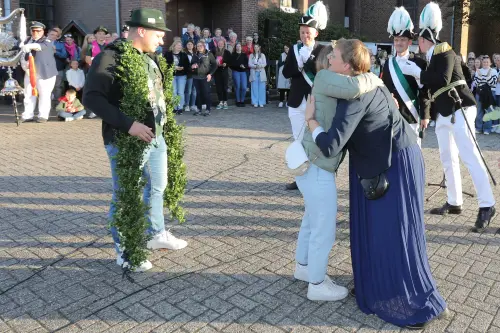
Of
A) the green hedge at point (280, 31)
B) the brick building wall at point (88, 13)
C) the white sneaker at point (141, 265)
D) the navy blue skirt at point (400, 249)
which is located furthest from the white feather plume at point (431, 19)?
the green hedge at point (280, 31)

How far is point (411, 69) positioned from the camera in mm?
5508

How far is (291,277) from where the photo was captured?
13.9 ft

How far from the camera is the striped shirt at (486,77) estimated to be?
12.3 metres

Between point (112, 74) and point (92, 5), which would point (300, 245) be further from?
point (92, 5)

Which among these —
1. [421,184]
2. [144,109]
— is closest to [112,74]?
[144,109]

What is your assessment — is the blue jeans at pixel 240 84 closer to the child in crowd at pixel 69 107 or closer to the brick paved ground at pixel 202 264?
the child in crowd at pixel 69 107

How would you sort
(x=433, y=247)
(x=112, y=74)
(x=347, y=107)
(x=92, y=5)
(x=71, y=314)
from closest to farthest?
1. (x=347, y=107)
2. (x=71, y=314)
3. (x=112, y=74)
4. (x=433, y=247)
5. (x=92, y=5)

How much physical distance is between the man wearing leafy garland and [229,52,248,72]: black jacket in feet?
38.5

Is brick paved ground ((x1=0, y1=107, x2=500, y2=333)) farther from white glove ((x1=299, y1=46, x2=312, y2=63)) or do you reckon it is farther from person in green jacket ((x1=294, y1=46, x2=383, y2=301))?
white glove ((x1=299, y1=46, x2=312, y2=63))

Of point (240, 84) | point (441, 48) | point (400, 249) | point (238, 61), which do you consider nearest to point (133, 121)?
point (400, 249)

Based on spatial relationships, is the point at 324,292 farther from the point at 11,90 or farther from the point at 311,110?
the point at 11,90

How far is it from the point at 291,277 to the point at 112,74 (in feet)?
6.97

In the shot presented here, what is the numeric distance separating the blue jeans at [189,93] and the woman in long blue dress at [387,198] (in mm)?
11352

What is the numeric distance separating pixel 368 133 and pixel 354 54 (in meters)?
0.54
